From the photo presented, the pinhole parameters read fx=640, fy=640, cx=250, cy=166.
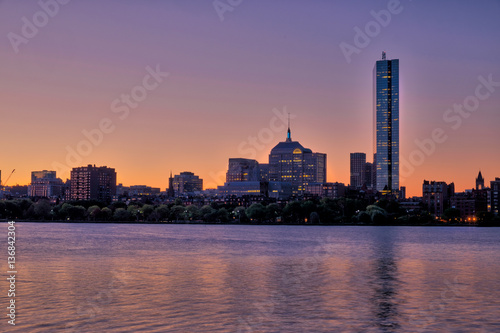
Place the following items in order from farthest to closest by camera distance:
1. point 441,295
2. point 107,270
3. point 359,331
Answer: point 107,270, point 441,295, point 359,331

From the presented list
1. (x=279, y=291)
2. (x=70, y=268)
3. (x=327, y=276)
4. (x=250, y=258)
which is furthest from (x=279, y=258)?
(x=279, y=291)

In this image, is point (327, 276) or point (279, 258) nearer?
point (327, 276)

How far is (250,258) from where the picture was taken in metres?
68.3

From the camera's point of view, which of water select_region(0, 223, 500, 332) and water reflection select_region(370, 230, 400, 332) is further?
water reflection select_region(370, 230, 400, 332)

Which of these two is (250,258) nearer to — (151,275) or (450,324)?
(151,275)

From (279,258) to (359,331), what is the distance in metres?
40.4

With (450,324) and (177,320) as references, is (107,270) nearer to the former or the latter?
(177,320)

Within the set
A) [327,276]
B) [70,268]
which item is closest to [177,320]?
[327,276]

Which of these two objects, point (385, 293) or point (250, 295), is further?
point (385, 293)

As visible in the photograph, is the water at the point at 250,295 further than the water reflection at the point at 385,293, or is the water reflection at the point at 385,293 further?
the water reflection at the point at 385,293

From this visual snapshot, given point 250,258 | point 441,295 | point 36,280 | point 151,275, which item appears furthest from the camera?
point 250,258

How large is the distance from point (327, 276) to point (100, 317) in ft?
77.9

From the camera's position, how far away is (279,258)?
6862 centimetres

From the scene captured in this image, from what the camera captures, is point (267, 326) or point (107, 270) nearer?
point (267, 326)
